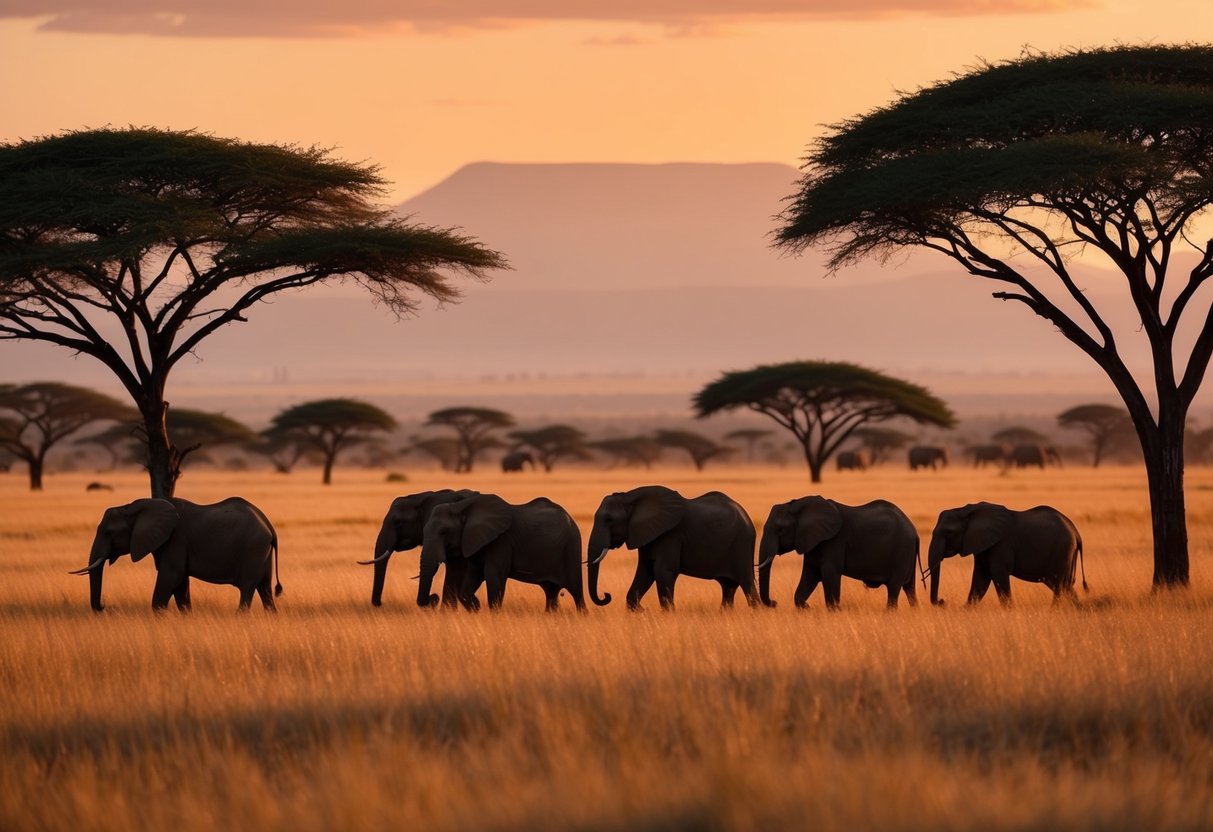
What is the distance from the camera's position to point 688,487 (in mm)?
68750

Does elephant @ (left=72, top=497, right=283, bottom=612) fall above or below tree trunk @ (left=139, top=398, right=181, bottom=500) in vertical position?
below

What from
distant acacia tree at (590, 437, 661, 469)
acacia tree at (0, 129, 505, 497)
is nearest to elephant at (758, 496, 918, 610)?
acacia tree at (0, 129, 505, 497)

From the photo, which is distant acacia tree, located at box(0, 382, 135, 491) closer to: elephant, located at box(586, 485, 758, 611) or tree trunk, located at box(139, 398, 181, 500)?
tree trunk, located at box(139, 398, 181, 500)

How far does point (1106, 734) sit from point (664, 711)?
9.09 ft

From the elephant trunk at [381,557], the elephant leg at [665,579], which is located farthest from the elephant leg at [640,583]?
the elephant trunk at [381,557]

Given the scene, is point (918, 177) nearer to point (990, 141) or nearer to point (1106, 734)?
point (990, 141)

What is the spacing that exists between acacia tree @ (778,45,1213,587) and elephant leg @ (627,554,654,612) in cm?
586

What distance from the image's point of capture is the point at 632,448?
370 feet

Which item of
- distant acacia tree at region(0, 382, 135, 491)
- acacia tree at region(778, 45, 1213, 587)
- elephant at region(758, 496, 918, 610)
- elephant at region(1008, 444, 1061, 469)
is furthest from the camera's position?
elephant at region(1008, 444, 1061, 469)

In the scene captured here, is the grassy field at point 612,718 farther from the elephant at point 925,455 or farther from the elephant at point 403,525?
the elephant at point 925,455

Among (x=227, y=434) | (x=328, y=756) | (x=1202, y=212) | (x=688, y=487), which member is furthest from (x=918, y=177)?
(x=227, y=434)

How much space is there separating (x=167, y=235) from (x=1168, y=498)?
13982 millimetres

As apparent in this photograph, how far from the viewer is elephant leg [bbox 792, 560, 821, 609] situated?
19.5 meters

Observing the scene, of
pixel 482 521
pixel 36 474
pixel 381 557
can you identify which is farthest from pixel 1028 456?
pixel 482 521
